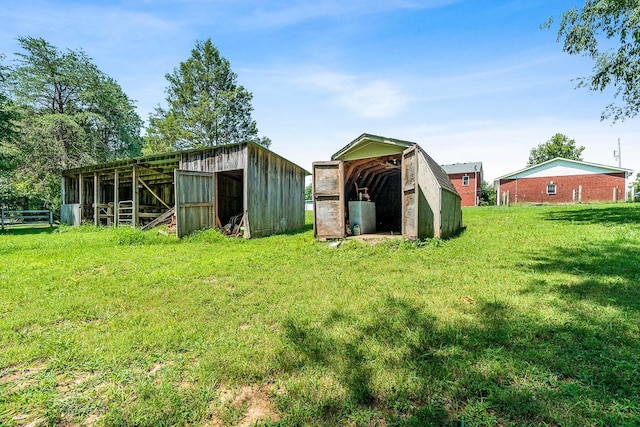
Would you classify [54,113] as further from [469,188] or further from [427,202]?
[469,188]

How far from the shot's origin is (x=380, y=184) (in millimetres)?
11750

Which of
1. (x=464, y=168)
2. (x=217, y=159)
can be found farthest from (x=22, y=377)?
(x=464, y=168)

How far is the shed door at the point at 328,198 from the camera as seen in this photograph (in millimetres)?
8352

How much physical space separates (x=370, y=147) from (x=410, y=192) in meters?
1.83

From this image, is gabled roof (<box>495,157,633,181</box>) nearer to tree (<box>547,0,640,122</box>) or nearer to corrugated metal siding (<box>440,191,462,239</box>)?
tree (<box>547,0,640,122</box>)

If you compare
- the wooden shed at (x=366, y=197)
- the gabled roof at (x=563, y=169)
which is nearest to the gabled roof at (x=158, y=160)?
the wooden shed at (x=366, y=197)

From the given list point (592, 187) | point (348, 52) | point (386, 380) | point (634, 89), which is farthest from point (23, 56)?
point (592, 187)

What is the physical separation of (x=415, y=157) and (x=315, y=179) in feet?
9.68

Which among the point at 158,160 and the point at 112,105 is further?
the point at 112,105

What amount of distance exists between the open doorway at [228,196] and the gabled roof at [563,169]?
23.1m

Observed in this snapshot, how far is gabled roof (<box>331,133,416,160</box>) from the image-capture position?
7684 millimetres

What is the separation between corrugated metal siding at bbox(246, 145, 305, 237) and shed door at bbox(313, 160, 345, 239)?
2652 mm

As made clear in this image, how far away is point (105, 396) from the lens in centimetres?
183

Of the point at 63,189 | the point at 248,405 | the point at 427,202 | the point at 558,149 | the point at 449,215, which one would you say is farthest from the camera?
the point at 558,149
